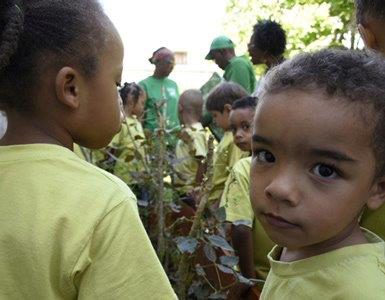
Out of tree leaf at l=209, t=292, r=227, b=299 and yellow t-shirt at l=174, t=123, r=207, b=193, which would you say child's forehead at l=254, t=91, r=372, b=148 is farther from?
Answer: yellow t-shirt at l=174, t=123, r=207, b=193

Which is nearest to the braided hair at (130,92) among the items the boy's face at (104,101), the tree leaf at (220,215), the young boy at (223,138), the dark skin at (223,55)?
the young boy at (223,138)

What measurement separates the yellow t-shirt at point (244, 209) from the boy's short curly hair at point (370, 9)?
1.33 metres

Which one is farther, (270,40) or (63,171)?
(270,40)

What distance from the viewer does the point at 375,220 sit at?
1.55m

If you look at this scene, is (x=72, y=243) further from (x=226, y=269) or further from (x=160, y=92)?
(x=160, y=92)

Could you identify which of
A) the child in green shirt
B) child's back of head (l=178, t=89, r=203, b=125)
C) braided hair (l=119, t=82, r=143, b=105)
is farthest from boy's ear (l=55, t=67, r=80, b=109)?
child's back of head (l=178, t=89, r=203, b=125)

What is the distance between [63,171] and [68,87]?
226mm

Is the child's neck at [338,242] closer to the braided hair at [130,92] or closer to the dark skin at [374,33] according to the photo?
the dark skin at [374,33]

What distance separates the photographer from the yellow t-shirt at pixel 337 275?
1175 mm

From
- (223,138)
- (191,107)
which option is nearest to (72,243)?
(223,138)

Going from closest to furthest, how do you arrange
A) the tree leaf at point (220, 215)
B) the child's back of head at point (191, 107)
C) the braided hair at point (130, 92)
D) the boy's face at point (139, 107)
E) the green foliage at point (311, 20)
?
1. the tree leaf at point (220, 215)
2. the braided hair at point (130, 92)
3. the boy's face at point (139, 107)
4. the child's back of head at point (191, 107)
5. the green foliage at point (311, 20)

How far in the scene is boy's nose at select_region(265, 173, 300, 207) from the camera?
120 centimetres

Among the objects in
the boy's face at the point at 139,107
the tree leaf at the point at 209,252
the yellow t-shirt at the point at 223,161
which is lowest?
the boy's face at the point at 139,107

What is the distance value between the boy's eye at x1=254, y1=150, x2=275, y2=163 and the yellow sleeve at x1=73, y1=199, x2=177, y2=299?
0.32m
